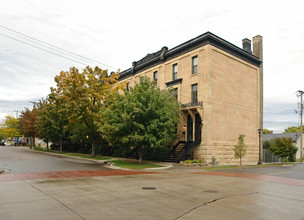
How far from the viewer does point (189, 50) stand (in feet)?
97.2

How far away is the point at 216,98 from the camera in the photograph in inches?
1094

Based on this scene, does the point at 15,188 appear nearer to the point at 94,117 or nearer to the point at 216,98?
the point at 94,117

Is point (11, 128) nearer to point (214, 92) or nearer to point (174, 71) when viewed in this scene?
point (174, 71)

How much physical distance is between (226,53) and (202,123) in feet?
29.7

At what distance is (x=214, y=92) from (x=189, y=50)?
599 centimetres

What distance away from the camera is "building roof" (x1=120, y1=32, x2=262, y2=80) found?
91.3 feet

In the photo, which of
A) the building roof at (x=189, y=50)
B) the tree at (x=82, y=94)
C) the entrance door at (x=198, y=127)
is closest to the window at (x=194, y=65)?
the building roof at (x=189, y=50)

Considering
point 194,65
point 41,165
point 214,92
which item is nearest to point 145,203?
point 41,165

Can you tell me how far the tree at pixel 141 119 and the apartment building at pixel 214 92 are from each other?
2.51 m

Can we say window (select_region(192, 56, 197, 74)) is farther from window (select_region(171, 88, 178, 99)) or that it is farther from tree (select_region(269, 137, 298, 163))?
tree (select_region(269, 137, 298, 163))

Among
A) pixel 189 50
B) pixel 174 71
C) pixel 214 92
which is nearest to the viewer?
pixel 214 92

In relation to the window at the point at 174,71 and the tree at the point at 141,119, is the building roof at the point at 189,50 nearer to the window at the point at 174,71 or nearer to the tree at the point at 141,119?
the window at the point at 174,71

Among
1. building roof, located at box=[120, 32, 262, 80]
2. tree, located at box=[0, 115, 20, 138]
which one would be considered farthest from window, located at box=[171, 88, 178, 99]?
tree, located at box=[0, 115, 20, 138]

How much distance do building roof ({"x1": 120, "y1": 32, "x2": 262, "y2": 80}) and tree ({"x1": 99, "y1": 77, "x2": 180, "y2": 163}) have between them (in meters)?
8.01
